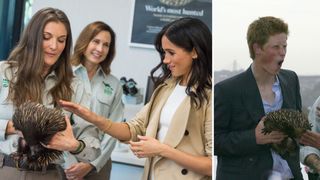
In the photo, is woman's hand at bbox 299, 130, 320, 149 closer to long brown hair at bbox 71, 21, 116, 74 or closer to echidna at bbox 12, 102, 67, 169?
echidna at bbox 12, 102, 67, 169

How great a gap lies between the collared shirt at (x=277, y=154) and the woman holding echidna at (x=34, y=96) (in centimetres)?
70

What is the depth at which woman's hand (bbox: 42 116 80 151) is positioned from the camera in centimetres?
139

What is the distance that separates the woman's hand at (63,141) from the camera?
1.39 metres

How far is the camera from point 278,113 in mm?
1236

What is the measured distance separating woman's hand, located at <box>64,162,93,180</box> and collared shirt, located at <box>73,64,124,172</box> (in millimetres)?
41

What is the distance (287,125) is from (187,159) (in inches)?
14.2

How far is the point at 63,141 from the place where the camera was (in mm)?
1403

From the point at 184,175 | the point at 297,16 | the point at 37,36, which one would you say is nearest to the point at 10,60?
the point at 37,36

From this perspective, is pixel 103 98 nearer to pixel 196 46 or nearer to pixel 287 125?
pixel 196 46

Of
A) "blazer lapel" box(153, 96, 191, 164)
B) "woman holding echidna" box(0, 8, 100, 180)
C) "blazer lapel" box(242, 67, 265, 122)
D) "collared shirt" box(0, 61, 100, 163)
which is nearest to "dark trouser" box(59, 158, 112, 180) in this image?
"collared shirt" box(0, 61, 100, 163)

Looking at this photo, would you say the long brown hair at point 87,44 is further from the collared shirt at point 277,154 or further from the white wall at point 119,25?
the collared shirt at point 277,154

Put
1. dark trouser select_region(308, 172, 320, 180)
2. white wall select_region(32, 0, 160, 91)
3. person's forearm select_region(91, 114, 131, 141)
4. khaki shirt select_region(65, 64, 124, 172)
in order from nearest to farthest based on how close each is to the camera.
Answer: dark trouser select_region(308, 172, 320, 180) → person's forearm select_region(91, 114, 131, 141) → khaki shirt select_region(65, 64, 124, 172) → white wall select_region(32, 0, 160, 91)

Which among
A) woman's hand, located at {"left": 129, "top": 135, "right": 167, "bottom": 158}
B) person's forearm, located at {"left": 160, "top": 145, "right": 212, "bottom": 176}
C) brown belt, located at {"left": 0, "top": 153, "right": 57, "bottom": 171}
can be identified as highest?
woman's hand, located at {"left": 129, "top": 135, "right": 167, "bottom": 158}

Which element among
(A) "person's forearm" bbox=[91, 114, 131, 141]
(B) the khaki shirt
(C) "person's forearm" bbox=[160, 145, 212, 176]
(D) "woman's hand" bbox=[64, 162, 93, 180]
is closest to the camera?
(C) "person's forearm" bbox=[160, 145, 212, 176]
